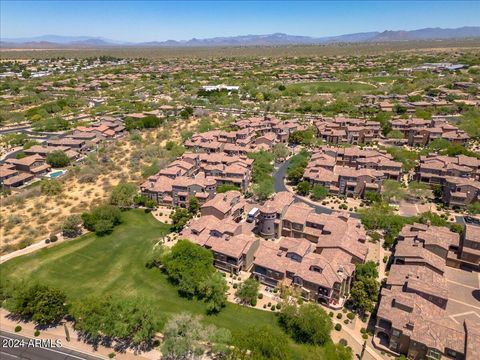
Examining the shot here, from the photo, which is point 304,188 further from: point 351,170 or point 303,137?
point 303,137

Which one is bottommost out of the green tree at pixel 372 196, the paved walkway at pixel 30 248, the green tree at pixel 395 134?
the paved walkway at pixel 30 248

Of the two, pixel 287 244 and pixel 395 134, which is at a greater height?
pixel 395 134

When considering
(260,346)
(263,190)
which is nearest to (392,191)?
(263,190)

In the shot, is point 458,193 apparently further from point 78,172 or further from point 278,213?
point 78,172

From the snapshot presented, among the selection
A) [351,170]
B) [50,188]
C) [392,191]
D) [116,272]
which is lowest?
[116,272]

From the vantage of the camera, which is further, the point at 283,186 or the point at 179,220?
the point at 283,186

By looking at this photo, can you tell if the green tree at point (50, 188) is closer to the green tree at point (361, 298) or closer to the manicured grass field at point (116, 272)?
the manicured grass field at point (116, 272)

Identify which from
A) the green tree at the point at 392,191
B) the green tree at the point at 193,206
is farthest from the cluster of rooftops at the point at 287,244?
the green tree at the point at 392,191

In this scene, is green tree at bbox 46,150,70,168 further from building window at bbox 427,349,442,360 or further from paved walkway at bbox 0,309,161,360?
building window at bbox 427,349,442,360
